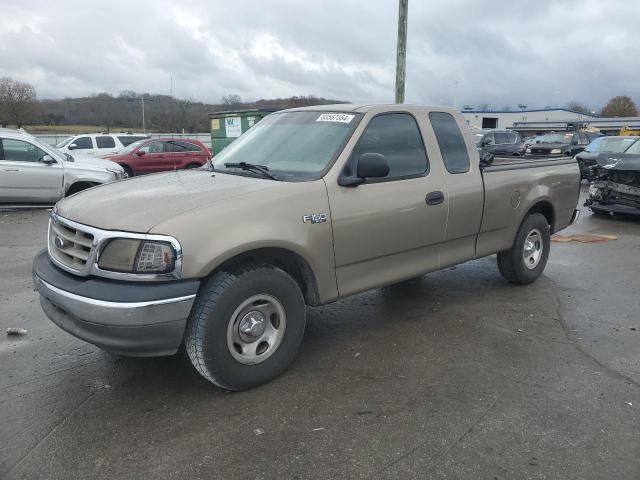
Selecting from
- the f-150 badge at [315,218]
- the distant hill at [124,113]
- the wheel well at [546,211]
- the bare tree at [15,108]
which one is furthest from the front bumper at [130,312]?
the bare tree at [15,108]

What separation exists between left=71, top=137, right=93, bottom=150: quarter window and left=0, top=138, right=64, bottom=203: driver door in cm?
1013

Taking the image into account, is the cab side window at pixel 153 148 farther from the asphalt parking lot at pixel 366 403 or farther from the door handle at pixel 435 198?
the door handle at pixel 435 198

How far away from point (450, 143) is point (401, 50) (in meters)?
11.2

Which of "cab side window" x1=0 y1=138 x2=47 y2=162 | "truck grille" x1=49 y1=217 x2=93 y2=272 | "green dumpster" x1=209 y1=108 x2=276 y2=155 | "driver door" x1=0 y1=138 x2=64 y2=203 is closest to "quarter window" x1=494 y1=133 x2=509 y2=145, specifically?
"green dumpster" x1=209 y1=108 x2=276 y2=155

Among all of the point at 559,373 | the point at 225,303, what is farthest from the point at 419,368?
the point at 225,303

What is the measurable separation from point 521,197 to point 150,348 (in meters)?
4.00

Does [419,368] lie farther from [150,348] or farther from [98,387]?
[98,387]

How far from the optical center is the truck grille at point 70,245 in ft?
10.4

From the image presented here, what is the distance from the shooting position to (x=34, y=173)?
36.0 feet

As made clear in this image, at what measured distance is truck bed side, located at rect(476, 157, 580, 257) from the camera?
509 cm

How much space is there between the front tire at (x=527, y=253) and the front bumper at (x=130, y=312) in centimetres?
376

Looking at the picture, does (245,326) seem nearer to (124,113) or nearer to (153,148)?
(153,148)

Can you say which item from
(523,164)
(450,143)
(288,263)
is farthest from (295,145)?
(523,164)

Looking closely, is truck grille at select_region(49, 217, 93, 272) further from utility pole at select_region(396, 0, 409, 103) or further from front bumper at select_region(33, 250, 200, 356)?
utility pole at select_region(396, 0, 409, 103)
